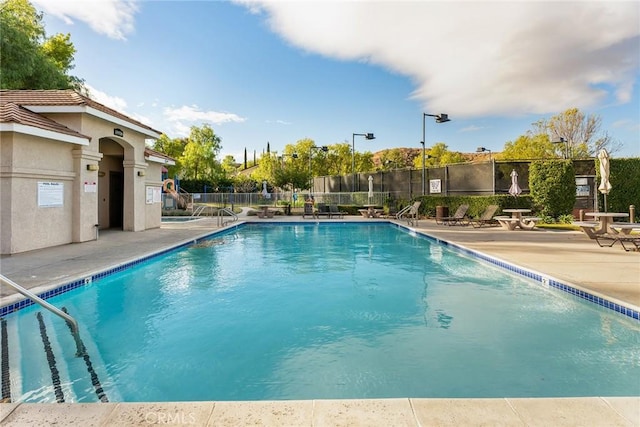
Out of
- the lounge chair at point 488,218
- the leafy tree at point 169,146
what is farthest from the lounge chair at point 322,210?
the leafy tree at point 169,146

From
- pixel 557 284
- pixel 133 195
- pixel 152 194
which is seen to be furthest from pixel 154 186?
pixel 557 284

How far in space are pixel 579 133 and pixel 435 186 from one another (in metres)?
23.2

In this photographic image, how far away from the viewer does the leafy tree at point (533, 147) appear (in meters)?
33.3

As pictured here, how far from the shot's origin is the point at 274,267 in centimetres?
823

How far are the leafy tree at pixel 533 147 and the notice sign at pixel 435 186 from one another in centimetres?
1761

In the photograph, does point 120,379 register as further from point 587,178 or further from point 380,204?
point 380,204

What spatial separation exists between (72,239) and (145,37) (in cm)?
729

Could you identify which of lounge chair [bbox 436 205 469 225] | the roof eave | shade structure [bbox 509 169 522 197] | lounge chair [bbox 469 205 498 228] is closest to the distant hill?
lounge chair [bbox 436 205 469 225]

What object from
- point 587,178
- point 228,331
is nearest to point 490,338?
point 228,331

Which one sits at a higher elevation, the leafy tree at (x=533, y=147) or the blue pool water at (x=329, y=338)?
the leafy tree at (x=533, y=147)

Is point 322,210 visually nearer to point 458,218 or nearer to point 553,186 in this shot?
point 458,218

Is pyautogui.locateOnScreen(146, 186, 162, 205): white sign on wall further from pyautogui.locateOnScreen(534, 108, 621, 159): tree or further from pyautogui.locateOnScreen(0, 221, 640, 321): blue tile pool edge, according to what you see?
pyautogui.locateOnScreen(534, 108, 621, 159): tree

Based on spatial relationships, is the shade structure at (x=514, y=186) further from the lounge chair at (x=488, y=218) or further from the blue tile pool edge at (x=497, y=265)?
the blue tile pool edge at (x=497, y=265)

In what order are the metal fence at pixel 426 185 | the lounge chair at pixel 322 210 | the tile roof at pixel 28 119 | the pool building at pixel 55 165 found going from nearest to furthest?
the tile roof at pixel 28 119
the pool building at pixel 55 165
the metal fence at pixel 426 185
the lounge chair at pixel 322 210
